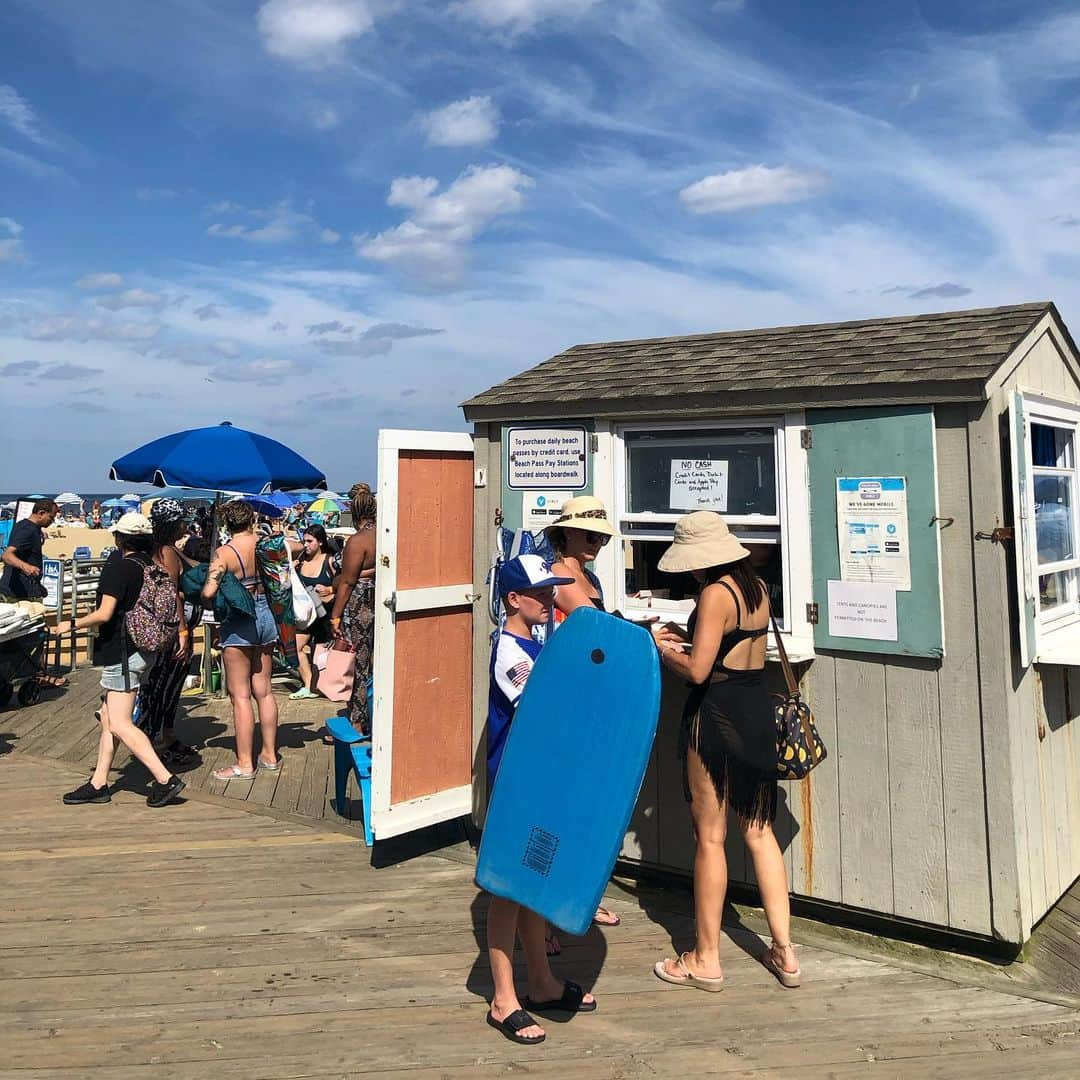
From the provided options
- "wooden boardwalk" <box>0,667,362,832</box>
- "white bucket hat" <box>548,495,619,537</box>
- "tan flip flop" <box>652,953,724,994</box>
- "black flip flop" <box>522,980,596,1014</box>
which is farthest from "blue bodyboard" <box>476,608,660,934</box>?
"wooden boardwalk" <box>0,667,362,832</box>

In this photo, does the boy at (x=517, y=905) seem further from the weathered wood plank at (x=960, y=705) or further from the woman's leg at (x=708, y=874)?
the weathered wood plank at (x=960, y=705)

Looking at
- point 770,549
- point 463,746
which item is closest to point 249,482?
point 463,746

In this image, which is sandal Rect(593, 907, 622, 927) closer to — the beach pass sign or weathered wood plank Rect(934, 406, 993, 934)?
weathered wood plank Rect(934, 406, 993, 934)

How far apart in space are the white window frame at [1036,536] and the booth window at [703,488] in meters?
0.99

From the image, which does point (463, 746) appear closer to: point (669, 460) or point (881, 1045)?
point (669, 460)

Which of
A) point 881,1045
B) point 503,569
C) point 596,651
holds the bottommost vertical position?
point 881,1045

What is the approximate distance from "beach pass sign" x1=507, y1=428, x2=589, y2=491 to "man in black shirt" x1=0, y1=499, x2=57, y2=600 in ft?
20.4

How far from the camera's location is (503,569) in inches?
130

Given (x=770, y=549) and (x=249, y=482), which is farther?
(x=249, y=482)

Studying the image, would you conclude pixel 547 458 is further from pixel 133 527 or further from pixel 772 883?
pixel 133 527

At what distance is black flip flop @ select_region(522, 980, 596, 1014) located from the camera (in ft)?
10.5

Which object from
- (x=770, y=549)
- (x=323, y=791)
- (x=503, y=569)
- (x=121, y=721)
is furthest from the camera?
(x=323, y=791)

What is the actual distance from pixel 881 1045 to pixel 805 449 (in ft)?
7.62

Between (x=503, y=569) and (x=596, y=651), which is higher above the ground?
(x=503, y=569)
